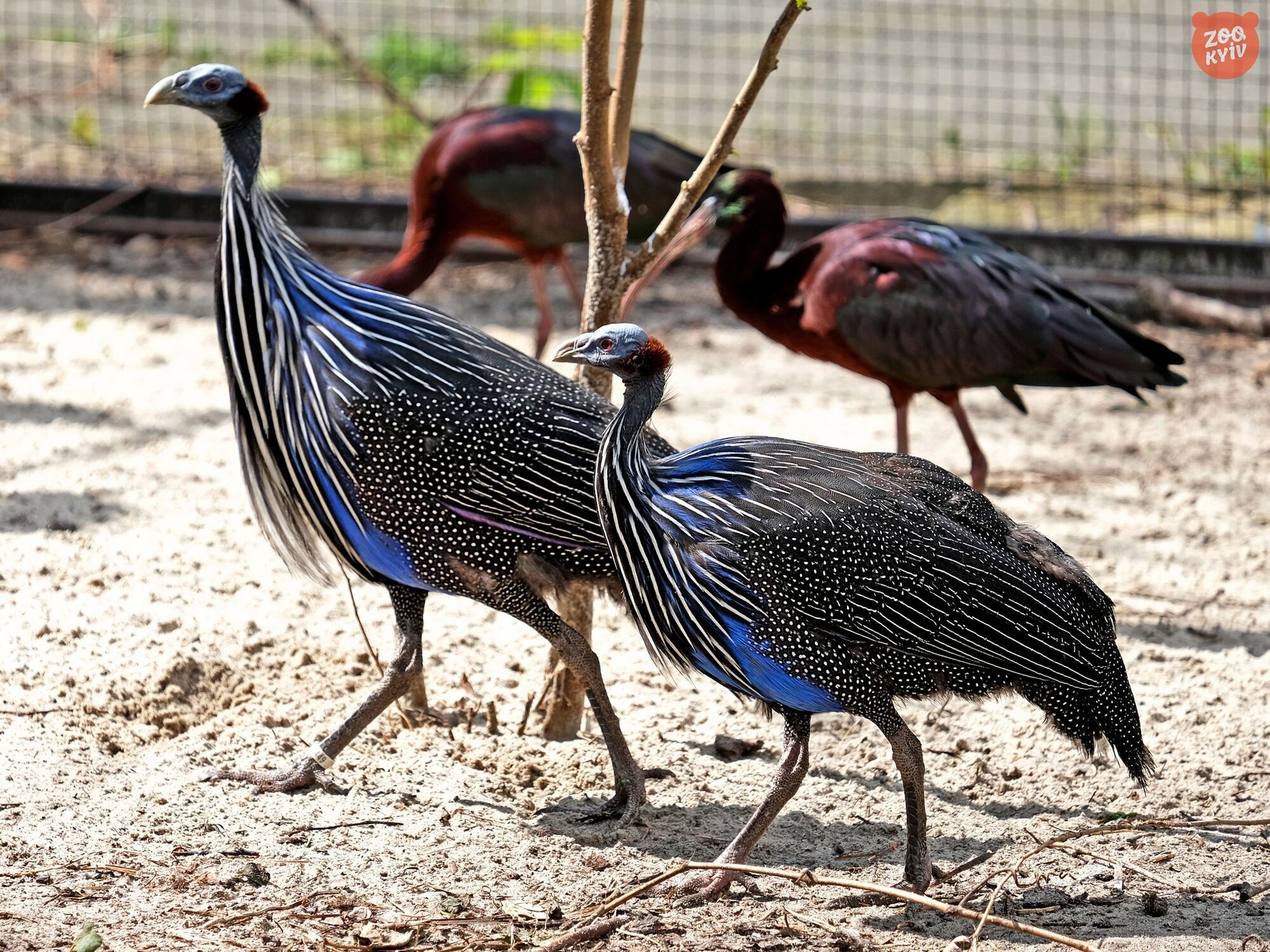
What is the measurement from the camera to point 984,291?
579cm

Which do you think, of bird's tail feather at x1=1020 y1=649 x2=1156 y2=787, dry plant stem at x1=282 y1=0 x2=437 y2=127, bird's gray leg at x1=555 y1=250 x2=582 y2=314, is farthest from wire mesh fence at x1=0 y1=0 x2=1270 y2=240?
bird's tail feather at x1=1020 y1=649 x2=1156 y2=787

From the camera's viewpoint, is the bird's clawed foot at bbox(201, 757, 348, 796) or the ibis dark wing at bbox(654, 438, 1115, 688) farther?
the bird's clawed foot at bbox(201, 757, 348, 796)

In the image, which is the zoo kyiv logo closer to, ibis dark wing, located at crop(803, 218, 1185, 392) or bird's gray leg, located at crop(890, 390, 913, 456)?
ibis dark wing, located at crop(803, 218, 1185, 392)

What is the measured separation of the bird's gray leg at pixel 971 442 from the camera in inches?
231

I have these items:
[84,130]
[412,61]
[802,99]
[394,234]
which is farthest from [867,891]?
[84,130]

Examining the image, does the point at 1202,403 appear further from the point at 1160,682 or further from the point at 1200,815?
the point at 1200,815

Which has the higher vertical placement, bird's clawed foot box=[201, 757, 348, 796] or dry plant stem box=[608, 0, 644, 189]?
dry plant stem box=[608, 0, 644, 189]

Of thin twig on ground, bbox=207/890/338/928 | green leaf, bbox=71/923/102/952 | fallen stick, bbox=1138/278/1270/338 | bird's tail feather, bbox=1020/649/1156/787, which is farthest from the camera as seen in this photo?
fallen stick, bbox=1138/278/1270/338

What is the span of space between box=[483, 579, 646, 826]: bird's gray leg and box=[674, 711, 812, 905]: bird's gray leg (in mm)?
403

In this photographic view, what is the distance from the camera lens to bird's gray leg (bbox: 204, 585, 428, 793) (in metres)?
4.19

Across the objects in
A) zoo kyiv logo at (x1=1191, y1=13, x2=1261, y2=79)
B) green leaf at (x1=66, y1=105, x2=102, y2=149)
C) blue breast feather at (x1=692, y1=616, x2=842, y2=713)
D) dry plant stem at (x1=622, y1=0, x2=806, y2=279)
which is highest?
zoo kyiv logo at (x1=1191, y1=13, x2=1261, y2=79)

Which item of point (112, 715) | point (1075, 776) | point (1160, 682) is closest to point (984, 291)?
point (1160, 682)

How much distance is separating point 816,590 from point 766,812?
591 mm

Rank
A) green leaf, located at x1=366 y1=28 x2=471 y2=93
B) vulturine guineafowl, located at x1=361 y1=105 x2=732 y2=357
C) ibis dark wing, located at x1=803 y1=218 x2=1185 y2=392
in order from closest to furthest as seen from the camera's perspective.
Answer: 1. ibis dark wing, located at x1=803 y1=218 x2=1185 y2=392
2. vulturine guineafowl, located at x1=361 y1=105 x2=732 y2=357
3. green leaf, located at x1=366 y1=28 x2=471 y2=93
